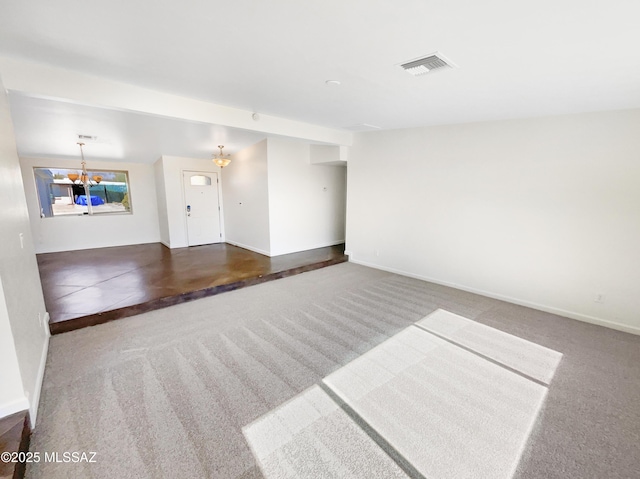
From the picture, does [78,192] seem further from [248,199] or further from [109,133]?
[248,199]

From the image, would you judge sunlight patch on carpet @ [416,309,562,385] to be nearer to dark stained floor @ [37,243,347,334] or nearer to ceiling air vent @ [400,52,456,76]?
ceiling air vent @ [400,52,456,76]

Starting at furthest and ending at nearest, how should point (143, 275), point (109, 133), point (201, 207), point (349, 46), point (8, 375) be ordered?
point (201, 207) < point (143, 275) < point (109, 133) < point (349, 46) < point (8, 375)

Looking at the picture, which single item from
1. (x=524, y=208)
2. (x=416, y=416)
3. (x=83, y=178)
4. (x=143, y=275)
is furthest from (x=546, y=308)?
(x=83, y=178)

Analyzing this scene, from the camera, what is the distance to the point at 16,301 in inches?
69.1

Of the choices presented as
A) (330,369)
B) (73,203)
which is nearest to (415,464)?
(330,369)

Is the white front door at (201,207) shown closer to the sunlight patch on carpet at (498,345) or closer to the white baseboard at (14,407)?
the white baseboard at (14,407)

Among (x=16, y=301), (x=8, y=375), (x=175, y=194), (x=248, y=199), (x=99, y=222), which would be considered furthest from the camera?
(x=99, y=222)

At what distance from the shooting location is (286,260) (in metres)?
5.46

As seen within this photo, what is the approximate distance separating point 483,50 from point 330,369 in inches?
110

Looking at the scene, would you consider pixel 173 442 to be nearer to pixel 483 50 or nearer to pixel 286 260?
pixel 483 50

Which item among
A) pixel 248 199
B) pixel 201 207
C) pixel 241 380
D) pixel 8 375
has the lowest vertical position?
pixel 241 380

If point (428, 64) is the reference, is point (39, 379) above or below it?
below

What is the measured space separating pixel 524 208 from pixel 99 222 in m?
9.38

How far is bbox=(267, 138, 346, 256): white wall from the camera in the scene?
5.54 metres
